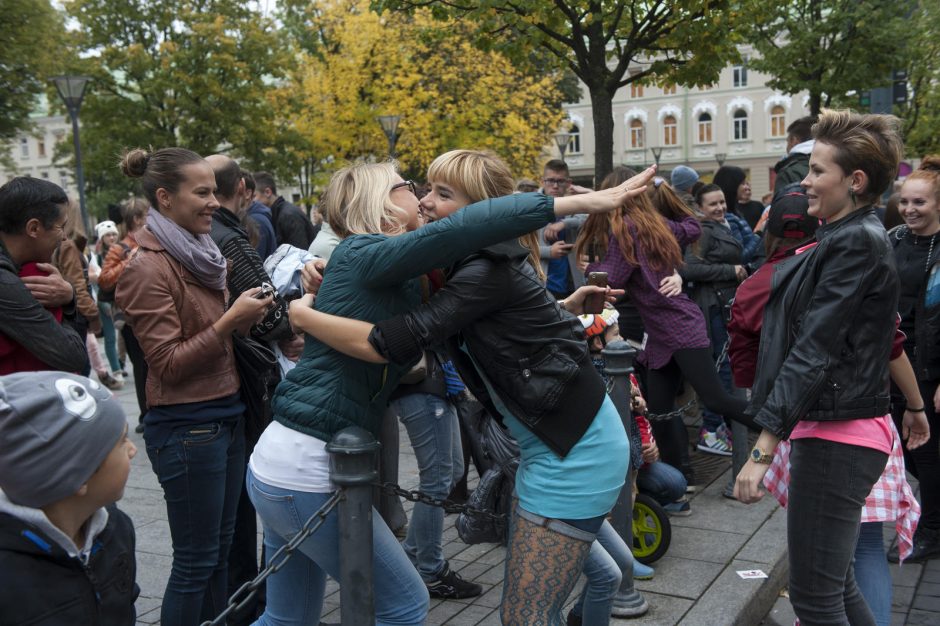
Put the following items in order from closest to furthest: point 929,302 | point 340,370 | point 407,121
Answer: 1. point 340,370
2. point 929,302
3. point 407,121

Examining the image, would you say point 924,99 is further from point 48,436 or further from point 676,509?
point 48,436

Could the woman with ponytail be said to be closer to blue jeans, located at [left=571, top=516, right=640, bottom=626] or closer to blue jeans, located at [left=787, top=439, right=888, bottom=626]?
blue jeans, located at [left=787, top=439, right=888, bottom=626]

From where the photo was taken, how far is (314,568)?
10.1 feet

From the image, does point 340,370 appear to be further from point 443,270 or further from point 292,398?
point 443,270

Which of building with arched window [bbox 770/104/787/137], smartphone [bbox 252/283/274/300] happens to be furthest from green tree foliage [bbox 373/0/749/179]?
building with arched window [bbox 770/104/787/137]

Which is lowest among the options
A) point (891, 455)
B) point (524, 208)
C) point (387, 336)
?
point (891, 455)

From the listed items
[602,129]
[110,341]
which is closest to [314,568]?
[602,129]

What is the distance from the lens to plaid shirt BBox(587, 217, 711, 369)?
5.80 m

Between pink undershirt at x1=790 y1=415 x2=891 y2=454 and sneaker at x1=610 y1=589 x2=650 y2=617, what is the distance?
59.9 inches

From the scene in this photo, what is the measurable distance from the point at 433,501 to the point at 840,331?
155 cm

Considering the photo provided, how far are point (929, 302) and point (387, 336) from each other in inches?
159

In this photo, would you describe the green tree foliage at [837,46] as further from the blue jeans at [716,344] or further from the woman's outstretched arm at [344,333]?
the woman's outstretched arm at [344,333]

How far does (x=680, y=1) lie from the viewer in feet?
28.6

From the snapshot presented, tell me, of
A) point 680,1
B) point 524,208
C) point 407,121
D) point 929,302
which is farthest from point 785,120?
point 524,208
